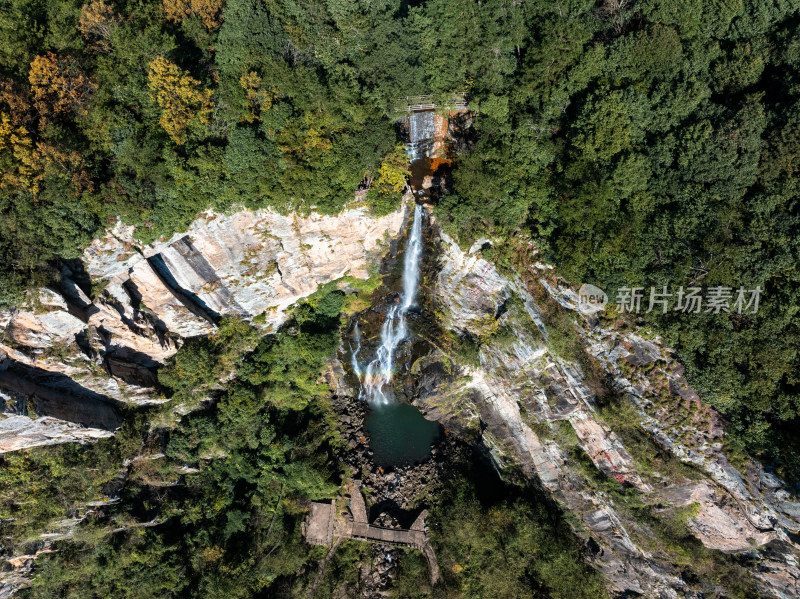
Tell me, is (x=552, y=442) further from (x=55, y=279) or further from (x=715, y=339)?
(x=55, y=279)

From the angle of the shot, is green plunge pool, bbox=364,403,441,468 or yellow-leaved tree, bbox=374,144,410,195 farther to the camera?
green plunge pool, bbox=364,403,441,468

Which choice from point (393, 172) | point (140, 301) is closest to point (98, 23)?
point (140, 301)

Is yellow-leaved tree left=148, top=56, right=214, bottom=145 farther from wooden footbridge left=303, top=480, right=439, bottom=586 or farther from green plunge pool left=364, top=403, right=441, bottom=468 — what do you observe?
wooden footbridge left=303, top=480, right=439, bottom=586

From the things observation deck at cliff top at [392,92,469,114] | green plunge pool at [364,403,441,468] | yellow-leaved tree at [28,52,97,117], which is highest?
observation deck at cliff top at [392,92,469,114]

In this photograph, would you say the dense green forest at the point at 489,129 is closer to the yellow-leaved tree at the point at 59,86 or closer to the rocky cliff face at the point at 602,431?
the yellow-leaved tree at the point at 59,86

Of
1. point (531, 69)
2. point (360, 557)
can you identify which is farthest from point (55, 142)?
point (360, 557)

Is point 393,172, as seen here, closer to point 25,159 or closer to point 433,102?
point 433,102

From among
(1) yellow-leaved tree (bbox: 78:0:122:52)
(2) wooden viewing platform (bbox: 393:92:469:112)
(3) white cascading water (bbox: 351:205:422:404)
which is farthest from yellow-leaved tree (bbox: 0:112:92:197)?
(3) white cascading water (bbox: 351:205:422:404)
